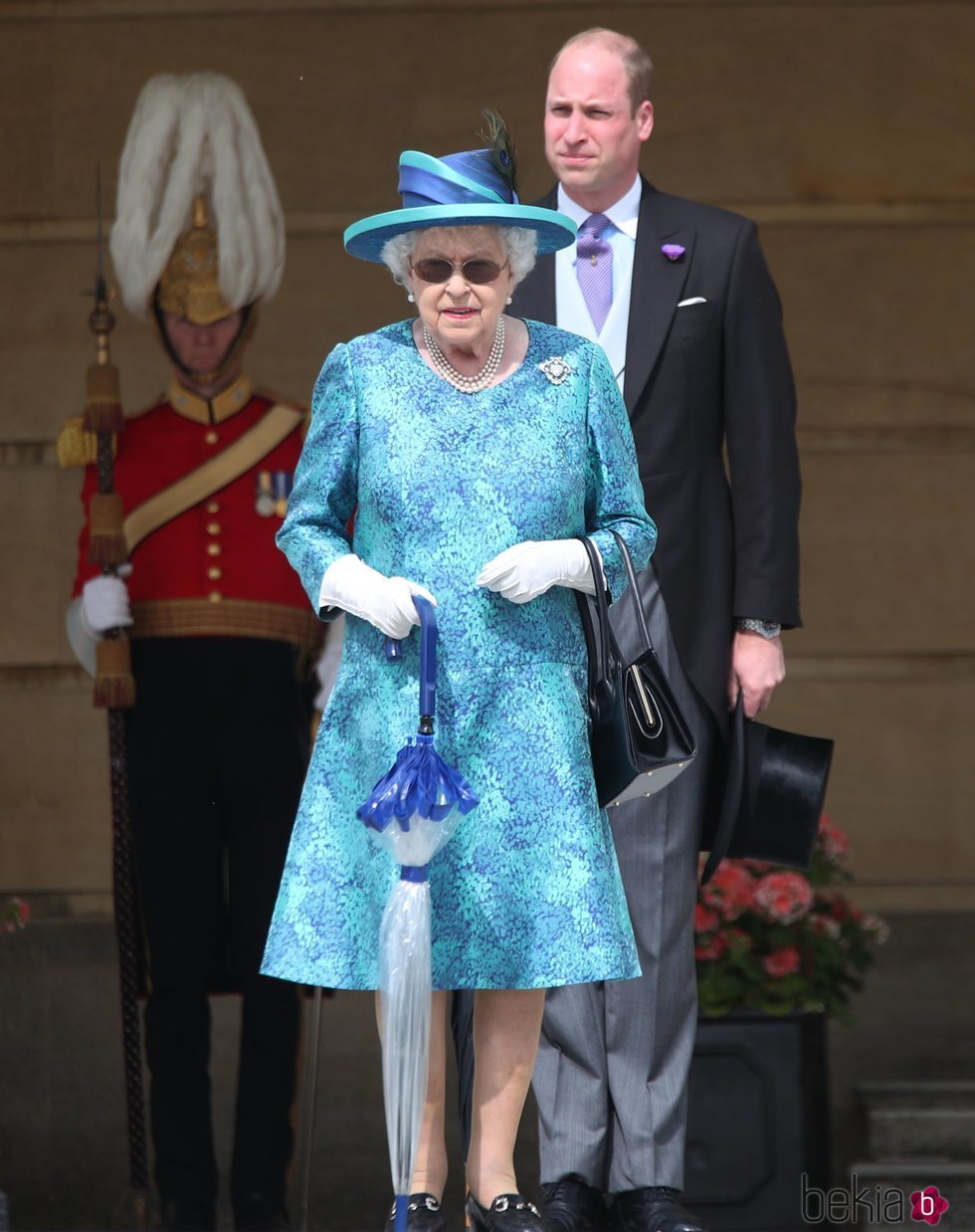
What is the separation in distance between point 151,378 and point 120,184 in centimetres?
114

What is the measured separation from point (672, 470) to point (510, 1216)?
Answer: 1387mm

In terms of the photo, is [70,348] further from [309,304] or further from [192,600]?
[192,600]

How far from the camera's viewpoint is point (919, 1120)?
5820 mm

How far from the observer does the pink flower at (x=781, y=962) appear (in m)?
5.33

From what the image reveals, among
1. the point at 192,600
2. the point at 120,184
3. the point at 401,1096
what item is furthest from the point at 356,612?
the point at 120,184

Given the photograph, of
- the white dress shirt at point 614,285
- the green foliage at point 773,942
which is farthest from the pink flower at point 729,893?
the white dress shirt at point 614,285

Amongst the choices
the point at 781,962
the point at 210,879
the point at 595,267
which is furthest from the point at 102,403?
the point at 781,962

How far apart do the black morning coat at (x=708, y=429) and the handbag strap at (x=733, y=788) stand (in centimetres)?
4

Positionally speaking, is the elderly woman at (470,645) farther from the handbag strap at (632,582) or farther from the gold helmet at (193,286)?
the gold helmet at (193,286)

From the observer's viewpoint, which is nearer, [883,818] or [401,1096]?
[401,1096]

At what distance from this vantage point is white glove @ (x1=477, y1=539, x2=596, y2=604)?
3.47 metres

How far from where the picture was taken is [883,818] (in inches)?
254

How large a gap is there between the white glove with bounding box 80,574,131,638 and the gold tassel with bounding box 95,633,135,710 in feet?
0.13

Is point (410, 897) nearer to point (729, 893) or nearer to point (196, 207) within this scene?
point (729, 893)
